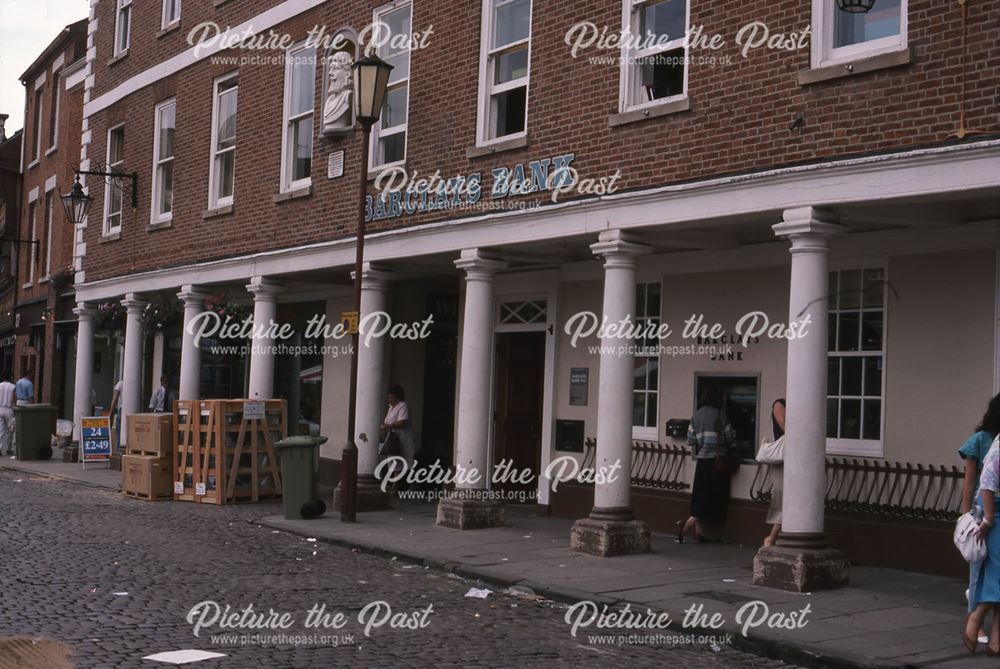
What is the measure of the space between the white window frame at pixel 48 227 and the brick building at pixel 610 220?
9.95m

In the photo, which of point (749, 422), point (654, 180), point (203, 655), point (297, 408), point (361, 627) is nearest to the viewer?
point (203, 655)

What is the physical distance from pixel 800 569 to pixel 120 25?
1980 cm

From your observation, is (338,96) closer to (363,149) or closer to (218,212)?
(363,149)

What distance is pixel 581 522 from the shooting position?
12312 millimetres

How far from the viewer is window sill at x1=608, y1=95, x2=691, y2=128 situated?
11.7 metres

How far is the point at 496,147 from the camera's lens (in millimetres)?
14023

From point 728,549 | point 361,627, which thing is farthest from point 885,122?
point 361,627

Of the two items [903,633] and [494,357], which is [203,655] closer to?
[903,633]

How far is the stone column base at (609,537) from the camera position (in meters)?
11.9

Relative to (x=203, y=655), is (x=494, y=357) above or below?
above

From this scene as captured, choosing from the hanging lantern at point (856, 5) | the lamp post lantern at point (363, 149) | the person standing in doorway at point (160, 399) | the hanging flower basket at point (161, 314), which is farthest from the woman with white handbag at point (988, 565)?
the person standing in doorway at point (160, 399)

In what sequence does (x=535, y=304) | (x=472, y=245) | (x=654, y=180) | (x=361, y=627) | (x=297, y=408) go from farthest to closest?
(x=297, y=408)
(x=535, y=304)
(x=472, y=245)
(x=654, y=180)
(x=361, y=627)

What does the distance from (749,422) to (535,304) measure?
4171 mm

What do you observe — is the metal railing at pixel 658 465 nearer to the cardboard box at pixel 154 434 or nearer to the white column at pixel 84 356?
the cardboard box at pixel 154 434
